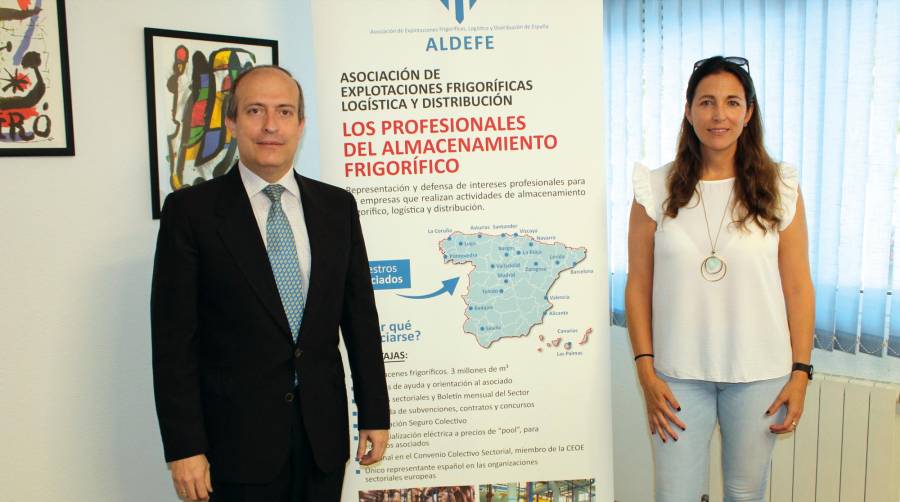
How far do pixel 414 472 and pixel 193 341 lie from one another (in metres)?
1.01

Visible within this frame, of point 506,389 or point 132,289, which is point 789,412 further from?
point 132,289

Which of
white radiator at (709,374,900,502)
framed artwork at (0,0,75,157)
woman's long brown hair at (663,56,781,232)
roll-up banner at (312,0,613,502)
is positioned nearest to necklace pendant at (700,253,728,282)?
woman's long brown hair at (663,56,781,232)

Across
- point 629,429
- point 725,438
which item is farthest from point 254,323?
point 629,429

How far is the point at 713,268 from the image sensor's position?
1.92 metres

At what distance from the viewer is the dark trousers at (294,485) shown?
1625 millimetres

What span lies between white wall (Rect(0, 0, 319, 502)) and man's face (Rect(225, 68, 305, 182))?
678 millimetres

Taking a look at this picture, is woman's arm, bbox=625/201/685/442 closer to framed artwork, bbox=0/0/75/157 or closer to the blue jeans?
the blue jeans

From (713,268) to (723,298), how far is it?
9cm

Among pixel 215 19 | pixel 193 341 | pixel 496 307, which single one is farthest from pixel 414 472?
pixel 215 19

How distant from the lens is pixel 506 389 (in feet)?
7.58

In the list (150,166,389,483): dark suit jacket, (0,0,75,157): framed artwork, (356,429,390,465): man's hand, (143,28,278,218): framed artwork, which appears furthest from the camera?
(143,28,278,218): framed artwork

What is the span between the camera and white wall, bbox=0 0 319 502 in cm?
202

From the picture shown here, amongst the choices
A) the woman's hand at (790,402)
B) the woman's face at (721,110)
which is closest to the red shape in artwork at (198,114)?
the woman's face at (721,110)

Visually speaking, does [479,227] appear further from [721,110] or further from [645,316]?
[721,110]
